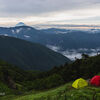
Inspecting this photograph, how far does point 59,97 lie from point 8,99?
22.6m

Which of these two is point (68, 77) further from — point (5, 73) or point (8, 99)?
point (5, 73)

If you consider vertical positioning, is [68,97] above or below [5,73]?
above

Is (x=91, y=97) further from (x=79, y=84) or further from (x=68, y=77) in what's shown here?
(x=68, y=77)

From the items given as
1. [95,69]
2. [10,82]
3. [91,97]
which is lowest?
[10,82]

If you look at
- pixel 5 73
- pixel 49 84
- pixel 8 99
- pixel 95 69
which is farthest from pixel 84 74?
pixel 5 73

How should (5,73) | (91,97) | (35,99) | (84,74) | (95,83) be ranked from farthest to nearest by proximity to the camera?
(5,73), (84,74), (95,83), (35,99), (91,97)

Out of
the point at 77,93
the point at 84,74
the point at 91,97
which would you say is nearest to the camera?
the point at 91,97

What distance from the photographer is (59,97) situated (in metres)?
35.8

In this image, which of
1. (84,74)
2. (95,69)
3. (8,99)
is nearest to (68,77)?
(84,74)

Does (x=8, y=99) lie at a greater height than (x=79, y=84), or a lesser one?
lesser

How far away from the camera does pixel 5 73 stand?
100875 millimetres

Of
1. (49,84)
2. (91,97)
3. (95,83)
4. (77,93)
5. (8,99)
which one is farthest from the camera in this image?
(49,84)

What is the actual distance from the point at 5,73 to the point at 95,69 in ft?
194

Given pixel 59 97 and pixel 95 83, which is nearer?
pixel 59 97
